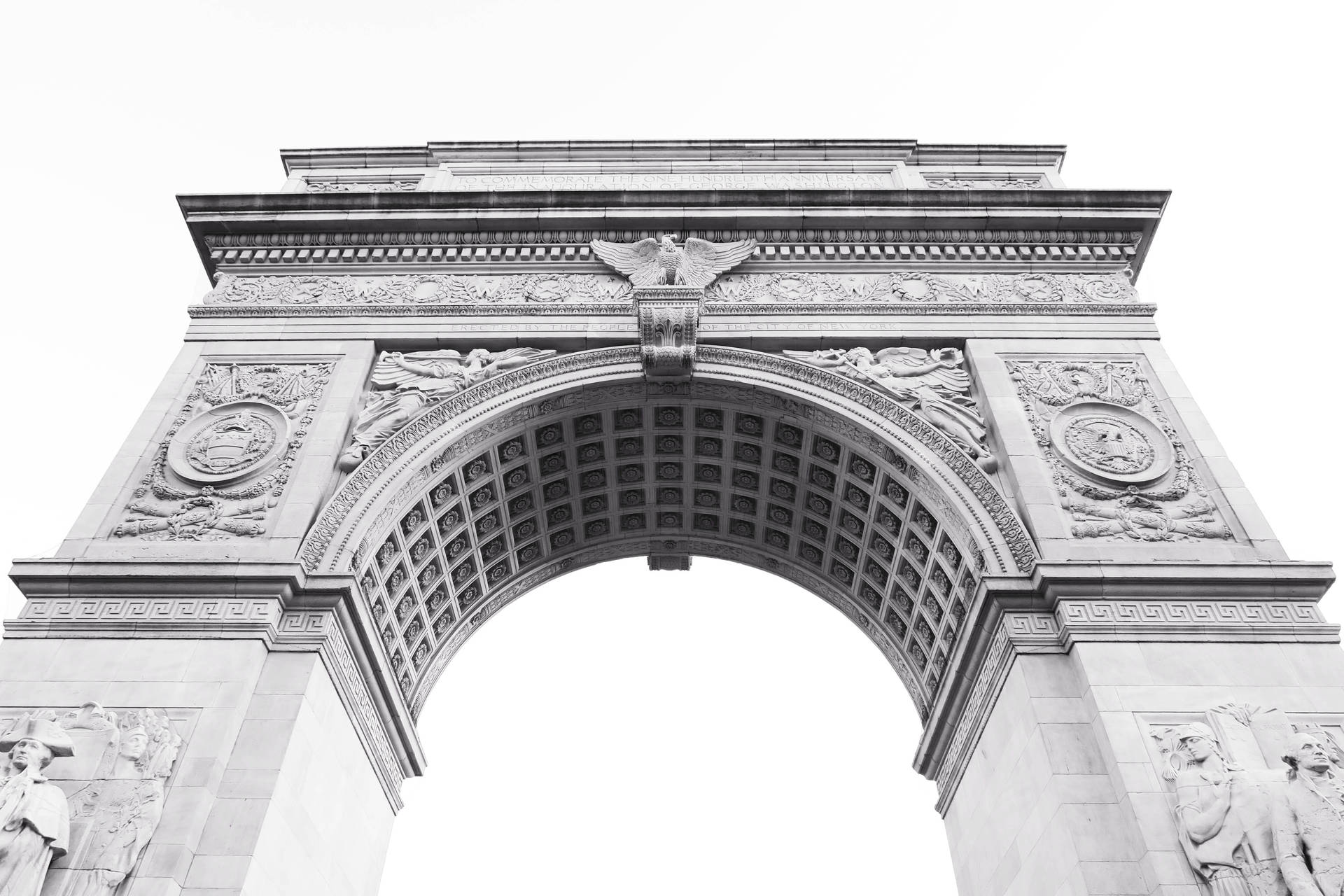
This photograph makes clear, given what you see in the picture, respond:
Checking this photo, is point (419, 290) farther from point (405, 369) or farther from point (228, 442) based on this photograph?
point (228, 442)

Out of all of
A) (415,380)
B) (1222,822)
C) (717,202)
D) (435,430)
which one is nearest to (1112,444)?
(1222,822)

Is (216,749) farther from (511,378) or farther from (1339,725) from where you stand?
(1339,725)

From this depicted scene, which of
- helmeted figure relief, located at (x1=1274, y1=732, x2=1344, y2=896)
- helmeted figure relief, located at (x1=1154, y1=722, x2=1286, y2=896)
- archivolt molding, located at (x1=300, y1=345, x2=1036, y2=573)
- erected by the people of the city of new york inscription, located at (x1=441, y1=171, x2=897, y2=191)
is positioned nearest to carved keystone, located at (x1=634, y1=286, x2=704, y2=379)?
archivolt molding, located at (x1=300, y1=345, x2=1036, y2=573)

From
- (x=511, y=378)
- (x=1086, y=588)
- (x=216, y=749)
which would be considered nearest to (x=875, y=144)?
(x=511, y=378)

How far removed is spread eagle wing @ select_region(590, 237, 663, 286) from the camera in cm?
1709

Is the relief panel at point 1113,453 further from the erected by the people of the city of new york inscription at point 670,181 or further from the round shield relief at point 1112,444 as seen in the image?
the erected by the people of the city of new york inscription at point 670,181

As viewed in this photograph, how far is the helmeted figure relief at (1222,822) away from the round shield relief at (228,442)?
41.0ft

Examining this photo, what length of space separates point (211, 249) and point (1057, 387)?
15.2m

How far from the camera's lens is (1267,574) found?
12.2 meters

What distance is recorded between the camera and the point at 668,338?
15.7 meters

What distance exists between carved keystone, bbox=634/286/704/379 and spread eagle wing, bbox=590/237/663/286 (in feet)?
4.31

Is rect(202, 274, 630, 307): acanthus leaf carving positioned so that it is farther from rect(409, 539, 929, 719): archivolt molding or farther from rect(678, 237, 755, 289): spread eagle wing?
rect(409, 539, 929, 719): archivolt molding

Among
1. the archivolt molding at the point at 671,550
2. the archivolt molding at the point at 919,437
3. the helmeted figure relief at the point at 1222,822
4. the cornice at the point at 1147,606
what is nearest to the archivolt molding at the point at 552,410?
the archivolt molding at the point at 919,437

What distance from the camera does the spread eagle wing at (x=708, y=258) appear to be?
17016 millimetres
